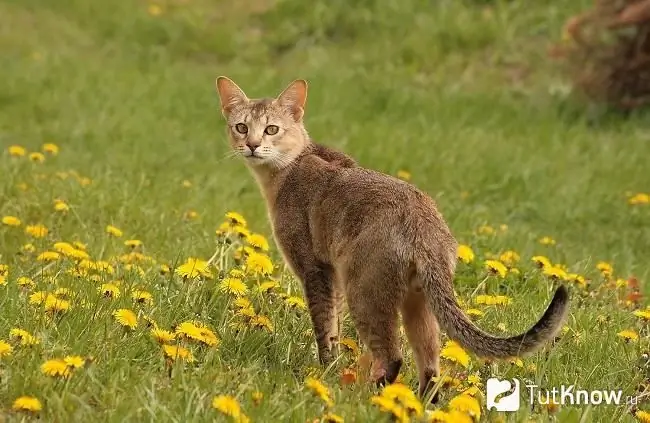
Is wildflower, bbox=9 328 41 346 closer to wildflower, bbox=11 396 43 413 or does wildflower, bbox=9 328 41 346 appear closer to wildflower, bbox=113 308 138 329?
wildflower, bbox=113 308 138 329

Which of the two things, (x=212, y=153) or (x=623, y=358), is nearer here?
(x=623, y=358)

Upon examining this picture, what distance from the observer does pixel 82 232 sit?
593 cm

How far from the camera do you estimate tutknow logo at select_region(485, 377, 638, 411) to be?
3.67m

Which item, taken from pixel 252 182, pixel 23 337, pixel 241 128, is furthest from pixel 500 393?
pixel 252 182

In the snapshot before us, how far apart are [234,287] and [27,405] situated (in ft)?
4.59

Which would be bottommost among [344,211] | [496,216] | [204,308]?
[496,216]

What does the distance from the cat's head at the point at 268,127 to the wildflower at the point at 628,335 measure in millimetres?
1743

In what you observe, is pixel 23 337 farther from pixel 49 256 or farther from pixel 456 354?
pixel 456 354

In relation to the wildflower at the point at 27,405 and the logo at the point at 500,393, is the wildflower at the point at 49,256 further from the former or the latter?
the logo at the point at 500,393

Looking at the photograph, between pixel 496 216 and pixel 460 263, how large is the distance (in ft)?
8.08

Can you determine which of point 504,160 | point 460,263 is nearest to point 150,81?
point 504,160

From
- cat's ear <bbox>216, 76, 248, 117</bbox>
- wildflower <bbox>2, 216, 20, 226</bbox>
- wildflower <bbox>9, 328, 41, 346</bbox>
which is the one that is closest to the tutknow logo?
wildflower <bbox>9, 328, 41, 346</bbox>

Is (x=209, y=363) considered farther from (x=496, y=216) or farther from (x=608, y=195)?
(x=608, y=195)

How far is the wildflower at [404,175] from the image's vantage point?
27.8 feet
